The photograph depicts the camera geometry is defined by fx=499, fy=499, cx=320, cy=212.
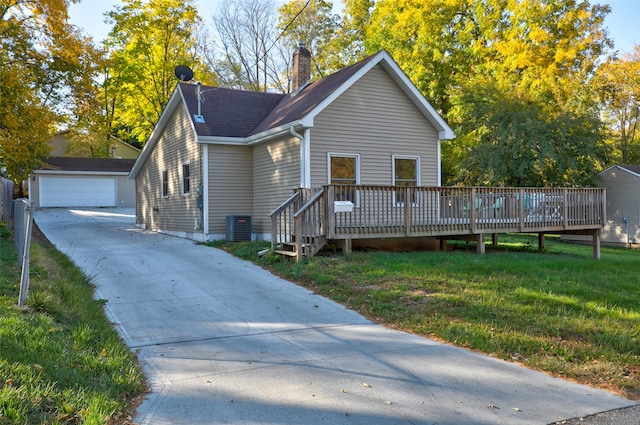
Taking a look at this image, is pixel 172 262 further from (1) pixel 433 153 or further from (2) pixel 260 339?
(1) pixel 433 153

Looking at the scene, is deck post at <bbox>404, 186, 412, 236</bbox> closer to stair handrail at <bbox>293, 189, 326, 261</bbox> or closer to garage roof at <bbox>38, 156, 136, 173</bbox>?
stair handrail at <bbox>293, 189, 326, 261</bbox>

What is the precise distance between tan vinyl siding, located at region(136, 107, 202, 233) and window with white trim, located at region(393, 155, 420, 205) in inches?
234

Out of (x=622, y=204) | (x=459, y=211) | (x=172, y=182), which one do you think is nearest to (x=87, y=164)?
(x=172, y=182)

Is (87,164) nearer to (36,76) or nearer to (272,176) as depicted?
(36,76)

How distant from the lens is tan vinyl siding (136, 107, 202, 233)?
15.8m

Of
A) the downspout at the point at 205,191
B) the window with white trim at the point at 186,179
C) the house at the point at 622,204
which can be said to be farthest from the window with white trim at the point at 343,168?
the house at the point at 622,204

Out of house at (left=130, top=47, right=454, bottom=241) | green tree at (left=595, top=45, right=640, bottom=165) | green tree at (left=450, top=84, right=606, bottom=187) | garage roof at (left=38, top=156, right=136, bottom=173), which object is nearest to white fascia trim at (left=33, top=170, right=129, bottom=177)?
garage roof at (left=38, top=156, right=136, bottom=173)

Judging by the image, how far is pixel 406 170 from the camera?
14734 millimetres

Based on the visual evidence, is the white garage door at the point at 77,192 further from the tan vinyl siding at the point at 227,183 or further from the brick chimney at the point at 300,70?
the tan vinyl siding at the point at 227,183

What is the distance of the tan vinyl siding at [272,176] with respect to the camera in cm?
1338

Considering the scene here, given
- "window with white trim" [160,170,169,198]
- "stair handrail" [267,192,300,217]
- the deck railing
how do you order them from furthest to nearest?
1. "window with white trim" [160,170,169,198]
2. "stair handrail" [267,192,300,217]
3. the deck railing

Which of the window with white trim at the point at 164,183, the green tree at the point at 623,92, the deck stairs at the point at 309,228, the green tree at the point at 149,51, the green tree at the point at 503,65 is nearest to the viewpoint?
the deck stairs at the point at 309,228

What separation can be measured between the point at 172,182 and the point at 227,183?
359 cm

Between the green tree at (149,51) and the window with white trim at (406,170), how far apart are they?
2087cm
